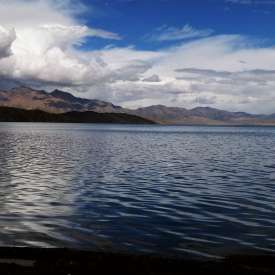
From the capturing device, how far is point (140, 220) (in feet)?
83.4

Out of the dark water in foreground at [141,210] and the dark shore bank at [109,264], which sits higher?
the dark shore bank at [109,264]

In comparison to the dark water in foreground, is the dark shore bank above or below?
above

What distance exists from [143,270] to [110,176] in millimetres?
30897

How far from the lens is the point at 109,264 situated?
637 inches

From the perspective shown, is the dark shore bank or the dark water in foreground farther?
the dark water in foreground

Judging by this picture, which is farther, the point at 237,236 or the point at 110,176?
the point at 110,176

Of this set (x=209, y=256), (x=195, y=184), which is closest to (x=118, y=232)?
(x=209, y=256)

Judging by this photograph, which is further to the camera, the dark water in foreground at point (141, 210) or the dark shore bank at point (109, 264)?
the dark water in foreground at point (141, 210)

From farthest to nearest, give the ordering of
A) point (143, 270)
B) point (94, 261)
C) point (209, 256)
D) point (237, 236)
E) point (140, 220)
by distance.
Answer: point (140, 220), point (237, 236), point (209, 256), point (94, 261), point (143, 270)

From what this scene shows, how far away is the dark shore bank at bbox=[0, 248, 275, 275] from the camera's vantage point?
15219mm

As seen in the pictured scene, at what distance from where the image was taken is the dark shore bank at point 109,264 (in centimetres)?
1522

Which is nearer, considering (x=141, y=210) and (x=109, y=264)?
(x=109, y=264)

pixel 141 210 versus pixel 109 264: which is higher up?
pixel 109 264

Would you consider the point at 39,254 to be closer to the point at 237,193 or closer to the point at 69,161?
the point at 237,193
